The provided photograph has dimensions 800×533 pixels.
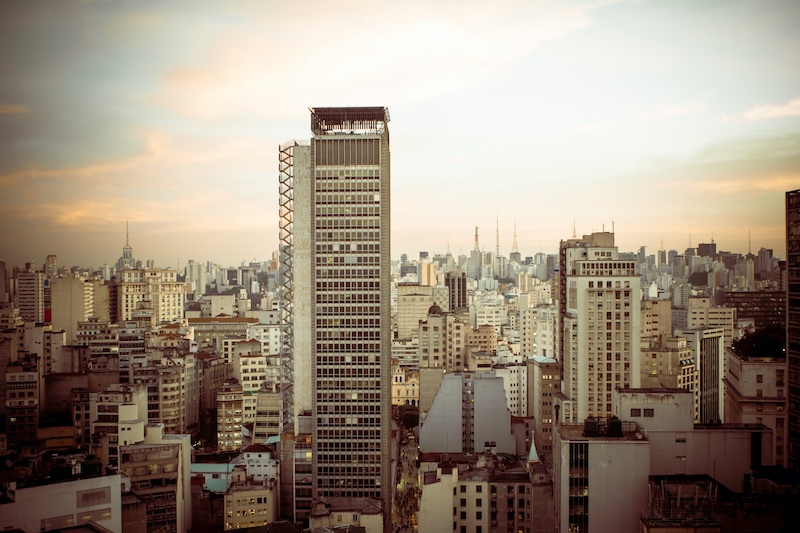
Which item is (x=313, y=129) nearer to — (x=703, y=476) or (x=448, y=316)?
(x=703, y=476)

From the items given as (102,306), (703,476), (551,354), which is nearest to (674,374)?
(551,354)

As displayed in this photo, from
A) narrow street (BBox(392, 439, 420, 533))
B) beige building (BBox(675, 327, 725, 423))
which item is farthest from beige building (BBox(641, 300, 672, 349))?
narrow street (BBox(392, 439, 420, 533))

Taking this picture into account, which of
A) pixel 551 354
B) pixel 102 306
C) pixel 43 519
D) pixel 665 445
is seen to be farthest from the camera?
Result: pixel 102 306

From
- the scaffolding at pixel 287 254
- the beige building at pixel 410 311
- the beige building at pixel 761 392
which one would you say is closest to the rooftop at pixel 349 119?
the scaffolding at pixel 287 254

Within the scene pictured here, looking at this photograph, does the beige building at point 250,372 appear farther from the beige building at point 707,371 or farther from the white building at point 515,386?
the beige building at point 707,371

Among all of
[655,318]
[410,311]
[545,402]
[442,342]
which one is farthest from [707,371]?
[410,311]

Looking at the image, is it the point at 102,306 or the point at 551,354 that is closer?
the point at 551,354

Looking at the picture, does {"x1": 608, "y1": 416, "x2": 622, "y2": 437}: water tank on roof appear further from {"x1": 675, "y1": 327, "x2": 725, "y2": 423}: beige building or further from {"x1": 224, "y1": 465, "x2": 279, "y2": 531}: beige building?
{"x1": 675, "y1": 327, "x2": 725, "y2": 423}: beige building
